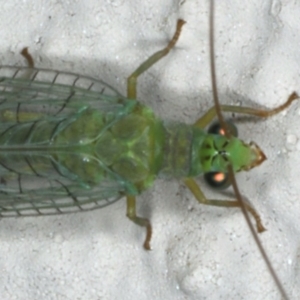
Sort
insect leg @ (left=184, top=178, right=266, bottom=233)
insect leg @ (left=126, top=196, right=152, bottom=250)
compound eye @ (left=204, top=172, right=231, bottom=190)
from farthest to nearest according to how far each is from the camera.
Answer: insect leg @ (left=126, top=196, right=152, bottom=250) → insect leg @ (left=184, top=178, right=266, bottom=233) → compound eye @ (left=204, top=172, right=231, bottom=190)

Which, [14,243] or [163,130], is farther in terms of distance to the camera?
[14,243]

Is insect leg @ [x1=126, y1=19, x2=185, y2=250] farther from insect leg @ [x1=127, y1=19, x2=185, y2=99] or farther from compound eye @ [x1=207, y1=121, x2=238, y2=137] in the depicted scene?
compound eye @ [x1=207, y1=121, x2=238, y2=137]

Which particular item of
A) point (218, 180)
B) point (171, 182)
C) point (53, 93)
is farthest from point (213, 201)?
point (53, 93)

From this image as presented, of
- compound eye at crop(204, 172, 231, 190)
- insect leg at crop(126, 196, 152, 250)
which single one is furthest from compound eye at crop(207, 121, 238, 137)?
insect leg at crop(126, 196, 152, 250)

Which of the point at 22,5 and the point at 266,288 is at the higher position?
the point at 22,5

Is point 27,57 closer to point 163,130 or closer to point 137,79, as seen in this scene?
point 137,79

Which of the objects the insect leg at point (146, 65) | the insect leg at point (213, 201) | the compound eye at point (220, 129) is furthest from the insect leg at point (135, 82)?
the compound eye at point (220, 129)

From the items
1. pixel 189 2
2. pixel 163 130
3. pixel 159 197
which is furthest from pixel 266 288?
pixel 189 2
